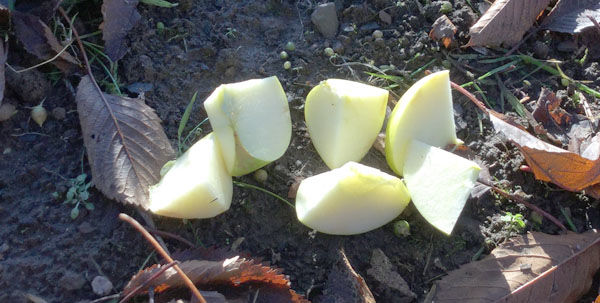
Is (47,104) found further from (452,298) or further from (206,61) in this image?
(452,298)

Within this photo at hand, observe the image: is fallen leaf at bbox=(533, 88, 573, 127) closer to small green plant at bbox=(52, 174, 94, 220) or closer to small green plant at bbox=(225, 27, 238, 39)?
small green plant at bbox=(225, 27, 238, 39)

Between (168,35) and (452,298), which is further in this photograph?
(168,35)

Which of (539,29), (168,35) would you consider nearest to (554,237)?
(539,29)

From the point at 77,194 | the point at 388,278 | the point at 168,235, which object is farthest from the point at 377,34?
the point at 77,194

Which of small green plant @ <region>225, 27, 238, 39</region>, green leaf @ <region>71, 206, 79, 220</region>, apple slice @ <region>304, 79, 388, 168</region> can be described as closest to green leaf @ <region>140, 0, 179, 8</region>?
small green plant @ <region>225, 27, 238, 39</region>

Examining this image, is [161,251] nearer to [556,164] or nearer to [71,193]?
[71,193]

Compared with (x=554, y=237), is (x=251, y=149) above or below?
above
